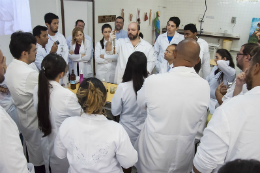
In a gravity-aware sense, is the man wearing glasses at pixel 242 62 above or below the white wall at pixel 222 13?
below

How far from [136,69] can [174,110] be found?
24.8 inches

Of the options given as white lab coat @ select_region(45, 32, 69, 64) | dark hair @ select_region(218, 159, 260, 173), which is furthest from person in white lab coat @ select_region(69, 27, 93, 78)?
dark hair @ select_region(218, 159, 260, 173)

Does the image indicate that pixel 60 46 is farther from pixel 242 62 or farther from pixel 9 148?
pixel 242 62

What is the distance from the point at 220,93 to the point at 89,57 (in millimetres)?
2501

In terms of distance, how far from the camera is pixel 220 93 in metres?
2.09

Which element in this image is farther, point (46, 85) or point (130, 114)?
point (130, 114)

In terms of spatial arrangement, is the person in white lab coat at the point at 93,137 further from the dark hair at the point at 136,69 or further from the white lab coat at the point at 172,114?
the dark hair at the point at 136,69

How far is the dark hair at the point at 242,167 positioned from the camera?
65 cm

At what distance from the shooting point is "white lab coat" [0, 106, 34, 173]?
1.02 metres

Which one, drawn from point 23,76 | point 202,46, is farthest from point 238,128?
point 202,46

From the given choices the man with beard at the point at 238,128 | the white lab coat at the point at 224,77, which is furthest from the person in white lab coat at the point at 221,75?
the man with beard at the point at 238,128

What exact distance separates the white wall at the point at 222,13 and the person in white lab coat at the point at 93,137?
694 cm

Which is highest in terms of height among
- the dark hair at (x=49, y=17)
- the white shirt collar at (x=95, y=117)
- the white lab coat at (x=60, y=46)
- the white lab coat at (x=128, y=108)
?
the dark hair at (x=49, y=17)

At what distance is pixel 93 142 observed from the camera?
1.18 meters
